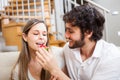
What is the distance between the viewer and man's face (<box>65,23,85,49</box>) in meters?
1.63

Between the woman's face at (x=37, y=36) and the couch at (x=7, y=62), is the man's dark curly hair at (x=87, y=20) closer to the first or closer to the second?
the woman's face at (x=37, y=36)

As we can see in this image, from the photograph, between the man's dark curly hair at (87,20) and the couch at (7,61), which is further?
the couch at (7,61)

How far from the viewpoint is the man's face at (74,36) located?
64.1 inches

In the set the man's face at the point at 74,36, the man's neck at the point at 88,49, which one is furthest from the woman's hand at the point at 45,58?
the man's neck at the point at 88,49

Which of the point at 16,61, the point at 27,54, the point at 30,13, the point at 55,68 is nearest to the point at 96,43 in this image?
the point at 55,68

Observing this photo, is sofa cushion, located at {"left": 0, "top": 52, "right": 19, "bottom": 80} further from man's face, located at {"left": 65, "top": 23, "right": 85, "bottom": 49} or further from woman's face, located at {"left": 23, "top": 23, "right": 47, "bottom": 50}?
man's face, located at {"left": 65, "top": 23, "right": 85, "bottom": 49}

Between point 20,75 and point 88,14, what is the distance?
70cm

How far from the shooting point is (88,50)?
173cm

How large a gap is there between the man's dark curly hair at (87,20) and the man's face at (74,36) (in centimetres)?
3

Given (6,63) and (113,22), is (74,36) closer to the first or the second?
(6,63)

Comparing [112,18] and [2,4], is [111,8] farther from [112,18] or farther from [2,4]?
[2,4]

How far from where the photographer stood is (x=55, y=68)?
4.91ft

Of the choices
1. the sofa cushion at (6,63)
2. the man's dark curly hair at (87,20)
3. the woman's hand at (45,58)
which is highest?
the man's dark curly hair at (87,20)

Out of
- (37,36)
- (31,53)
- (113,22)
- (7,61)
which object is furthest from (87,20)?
(113,22)
